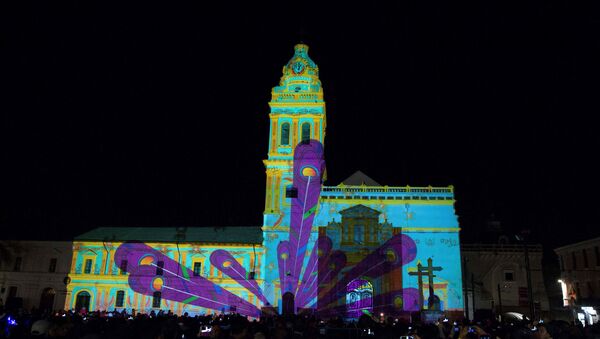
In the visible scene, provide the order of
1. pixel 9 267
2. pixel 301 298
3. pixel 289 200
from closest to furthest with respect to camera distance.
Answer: pixel 301 298, pixel 289 200, pixel 9 267

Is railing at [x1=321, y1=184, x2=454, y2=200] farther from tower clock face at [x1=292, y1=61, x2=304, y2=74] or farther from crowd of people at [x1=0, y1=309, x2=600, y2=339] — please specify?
crowd of people at [x1=0, y1=309, x2=600, y2=339]

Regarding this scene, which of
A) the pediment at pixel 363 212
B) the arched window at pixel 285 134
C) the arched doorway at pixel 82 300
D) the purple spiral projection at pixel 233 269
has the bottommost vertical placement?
the arched doorway at pixel 82 300

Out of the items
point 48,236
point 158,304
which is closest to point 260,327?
point 158,304

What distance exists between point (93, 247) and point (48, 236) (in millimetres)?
8272

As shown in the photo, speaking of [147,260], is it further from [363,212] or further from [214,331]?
[214,331]

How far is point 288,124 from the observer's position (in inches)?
1907

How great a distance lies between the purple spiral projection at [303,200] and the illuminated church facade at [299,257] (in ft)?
0.72

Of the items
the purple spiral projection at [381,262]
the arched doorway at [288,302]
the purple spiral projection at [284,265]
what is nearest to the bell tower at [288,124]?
the purple spiral projection at [284,265]

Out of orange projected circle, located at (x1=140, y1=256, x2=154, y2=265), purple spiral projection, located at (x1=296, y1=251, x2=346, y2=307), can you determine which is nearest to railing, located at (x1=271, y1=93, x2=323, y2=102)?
purple spiral projection, located at (x1=296, y1=251, x2=346, y2=307)

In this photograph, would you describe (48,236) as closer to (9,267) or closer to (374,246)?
(9,267)

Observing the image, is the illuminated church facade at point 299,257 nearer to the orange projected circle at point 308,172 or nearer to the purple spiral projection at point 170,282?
the purple spiral projection at point 170,282

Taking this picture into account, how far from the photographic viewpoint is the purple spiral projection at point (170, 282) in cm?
4556

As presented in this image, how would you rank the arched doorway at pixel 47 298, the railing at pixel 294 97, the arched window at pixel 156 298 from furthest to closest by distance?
the arched doorway at pixel 47 298, the railing at pixel 294 97, the arched window at pixel 156 298

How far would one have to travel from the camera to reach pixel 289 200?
45906 mm
